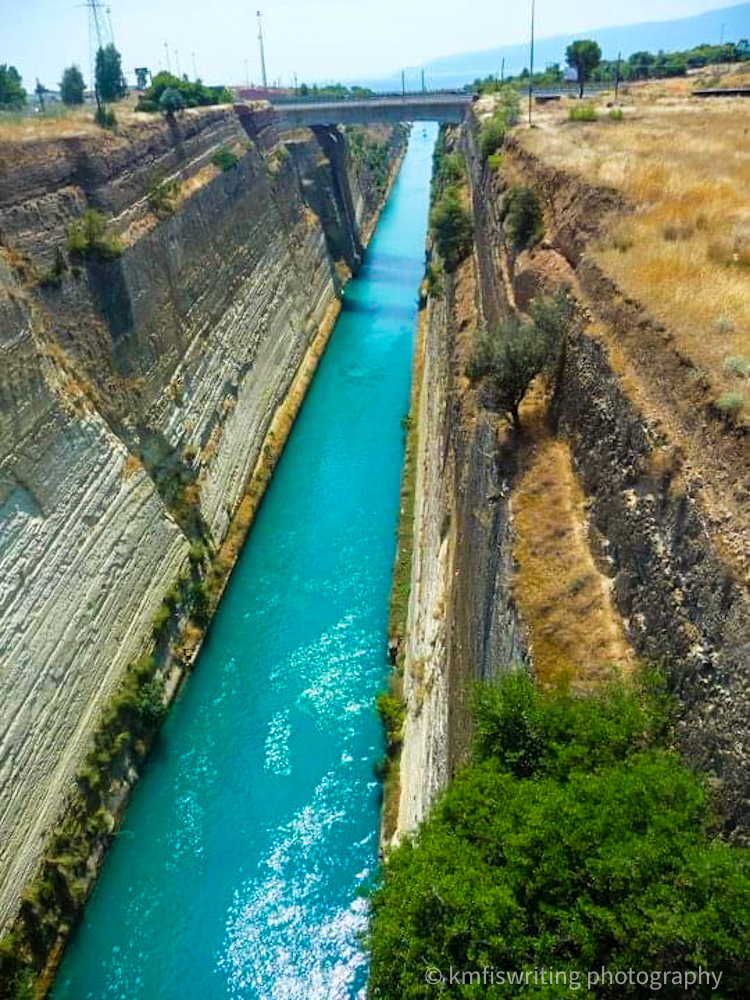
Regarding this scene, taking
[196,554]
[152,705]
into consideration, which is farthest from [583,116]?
[152,705]

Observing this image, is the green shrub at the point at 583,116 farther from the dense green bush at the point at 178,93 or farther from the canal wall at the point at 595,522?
the dense green bush at the point at 178,93

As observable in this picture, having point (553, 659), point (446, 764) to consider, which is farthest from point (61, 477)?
point (553, 659)

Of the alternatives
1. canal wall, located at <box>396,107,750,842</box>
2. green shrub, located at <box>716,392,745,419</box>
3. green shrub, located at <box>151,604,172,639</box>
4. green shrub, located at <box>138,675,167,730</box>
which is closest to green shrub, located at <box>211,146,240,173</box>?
canal wall, located at <box>396,107,750,842</box>

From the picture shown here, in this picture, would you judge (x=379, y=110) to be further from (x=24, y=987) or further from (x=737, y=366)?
(x=24, y=987)

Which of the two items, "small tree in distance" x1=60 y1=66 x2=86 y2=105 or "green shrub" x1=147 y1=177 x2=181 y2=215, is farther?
"small tree in distance" x1=60 y1=66 x2=86 y2=105

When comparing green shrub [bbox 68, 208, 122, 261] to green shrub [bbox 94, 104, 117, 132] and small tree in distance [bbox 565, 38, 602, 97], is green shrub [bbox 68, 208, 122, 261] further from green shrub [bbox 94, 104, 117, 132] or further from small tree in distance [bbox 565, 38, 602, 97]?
small tree in distance [bbox 565, 38, 602, 97]

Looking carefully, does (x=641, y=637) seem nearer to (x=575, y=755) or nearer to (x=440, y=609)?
(x=575, y=755)
